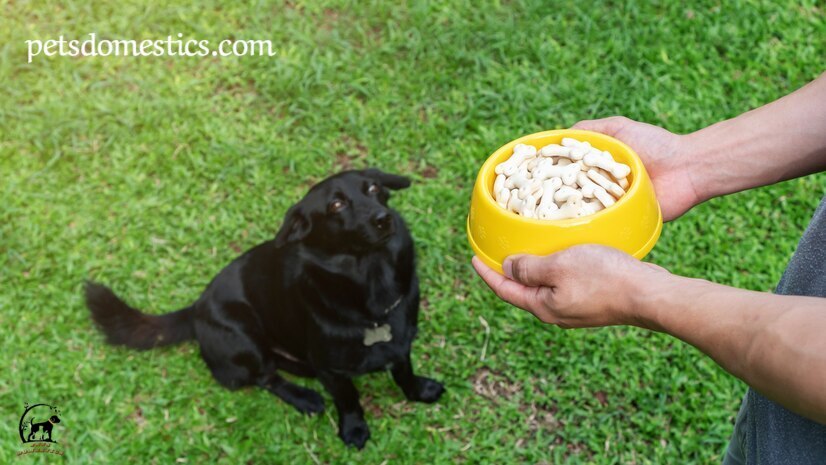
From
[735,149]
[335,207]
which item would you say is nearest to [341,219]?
[335,207]

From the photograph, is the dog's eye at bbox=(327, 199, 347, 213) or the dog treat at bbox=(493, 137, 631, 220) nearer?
the dog treat at bbox=(493, 137, 631, 220)

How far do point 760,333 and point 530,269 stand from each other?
682mm

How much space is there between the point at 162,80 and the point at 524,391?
302 cm

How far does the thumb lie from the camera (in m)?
1.80

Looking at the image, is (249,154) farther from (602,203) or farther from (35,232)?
(602,203)

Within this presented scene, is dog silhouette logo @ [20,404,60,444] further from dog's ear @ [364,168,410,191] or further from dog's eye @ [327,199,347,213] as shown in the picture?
dog's ear @ [364,168,410,191]

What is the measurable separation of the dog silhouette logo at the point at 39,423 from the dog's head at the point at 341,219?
145cm

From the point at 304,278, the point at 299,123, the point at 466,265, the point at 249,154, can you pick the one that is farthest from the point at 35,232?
the point at 466,265

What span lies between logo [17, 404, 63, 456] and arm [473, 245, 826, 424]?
2.31 meters

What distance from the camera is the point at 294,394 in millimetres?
3371

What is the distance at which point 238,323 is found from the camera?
3.21 metres

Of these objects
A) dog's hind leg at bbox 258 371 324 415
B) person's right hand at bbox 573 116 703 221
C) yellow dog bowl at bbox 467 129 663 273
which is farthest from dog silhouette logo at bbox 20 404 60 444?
person's right hand at bbox 573 116 703 221

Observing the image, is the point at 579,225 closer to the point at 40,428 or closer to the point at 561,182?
the point at 561,182

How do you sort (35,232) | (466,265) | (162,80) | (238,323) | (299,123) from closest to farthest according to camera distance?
(238,323) → (466,265) → (35,232) → (299,123) → (162,80)
